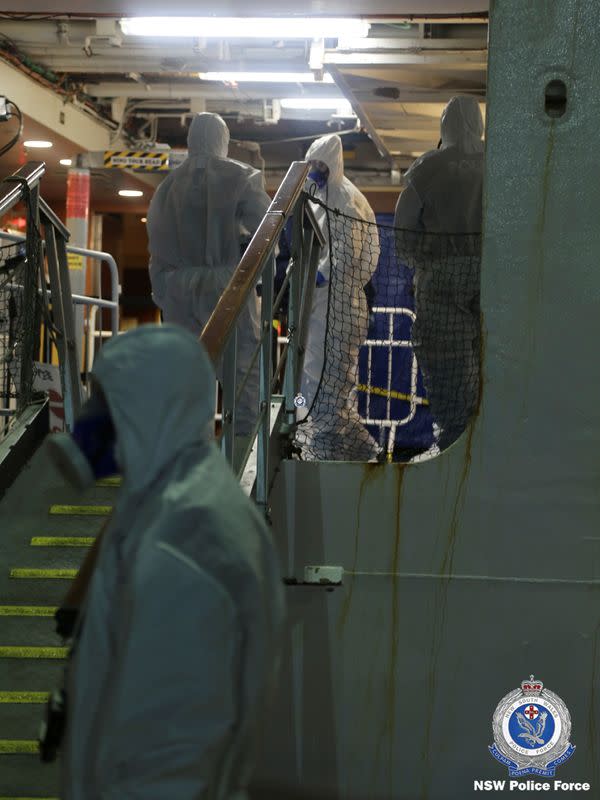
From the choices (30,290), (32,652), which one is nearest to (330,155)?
(30,290)

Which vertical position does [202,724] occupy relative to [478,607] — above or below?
above

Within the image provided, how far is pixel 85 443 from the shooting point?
2.41 m

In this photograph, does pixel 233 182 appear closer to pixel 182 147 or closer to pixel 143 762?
pixel 143 762

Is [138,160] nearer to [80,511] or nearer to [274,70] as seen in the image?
[274,70]

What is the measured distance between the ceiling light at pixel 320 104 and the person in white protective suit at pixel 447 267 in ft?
17.7

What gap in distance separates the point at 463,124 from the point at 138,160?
20.8ft

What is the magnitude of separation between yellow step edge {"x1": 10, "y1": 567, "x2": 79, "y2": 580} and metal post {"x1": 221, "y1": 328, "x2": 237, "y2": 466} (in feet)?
3.59

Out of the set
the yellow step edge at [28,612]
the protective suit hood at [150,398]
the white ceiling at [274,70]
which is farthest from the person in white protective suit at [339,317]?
the protective suit hood at [150,398]

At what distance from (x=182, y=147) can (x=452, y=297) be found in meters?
9.52

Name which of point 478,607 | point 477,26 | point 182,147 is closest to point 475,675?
point 478,607

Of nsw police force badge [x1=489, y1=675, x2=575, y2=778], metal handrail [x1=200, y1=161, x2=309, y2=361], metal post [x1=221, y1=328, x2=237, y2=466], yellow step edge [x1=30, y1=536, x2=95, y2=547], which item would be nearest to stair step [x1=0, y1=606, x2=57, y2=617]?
yellow step edge [x1=30, y1=536, x2=95, y2=547]

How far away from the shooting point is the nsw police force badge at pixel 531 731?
5188 millimetres

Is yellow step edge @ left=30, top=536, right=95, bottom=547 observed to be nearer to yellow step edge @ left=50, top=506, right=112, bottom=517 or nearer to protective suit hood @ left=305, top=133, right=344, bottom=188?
yellow step edge @ left=50, top=506, right=112, bottom=517

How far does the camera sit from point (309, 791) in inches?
210
